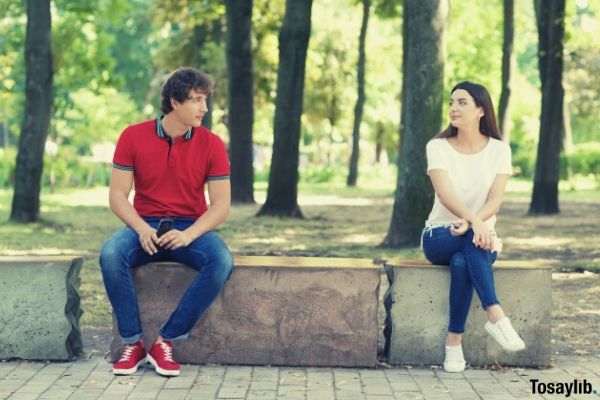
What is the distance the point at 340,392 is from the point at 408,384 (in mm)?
477

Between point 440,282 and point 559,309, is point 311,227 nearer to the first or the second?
point 559,309

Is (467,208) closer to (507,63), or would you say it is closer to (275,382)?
(275,382)

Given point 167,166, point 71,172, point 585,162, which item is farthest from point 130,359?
point 585,162

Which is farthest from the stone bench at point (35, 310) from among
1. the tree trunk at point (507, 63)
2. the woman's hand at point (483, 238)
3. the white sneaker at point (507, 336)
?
the tree trunk at point (507, 63)

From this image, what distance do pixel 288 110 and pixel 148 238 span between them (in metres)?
16.2

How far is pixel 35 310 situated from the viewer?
8266mm

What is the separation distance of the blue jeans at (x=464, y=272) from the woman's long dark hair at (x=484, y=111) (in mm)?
675

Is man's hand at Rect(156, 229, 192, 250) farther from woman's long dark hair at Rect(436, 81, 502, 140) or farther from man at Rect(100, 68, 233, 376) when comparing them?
woman's long dark hair at Rect(436, 81, 502, 140)

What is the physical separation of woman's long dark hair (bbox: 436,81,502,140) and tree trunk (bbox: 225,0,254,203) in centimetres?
1958

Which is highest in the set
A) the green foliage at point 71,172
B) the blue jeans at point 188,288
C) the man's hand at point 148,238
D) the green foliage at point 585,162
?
the man's hand at point 148,238

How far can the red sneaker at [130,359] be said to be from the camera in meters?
7.82

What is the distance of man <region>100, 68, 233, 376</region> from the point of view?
313 inches

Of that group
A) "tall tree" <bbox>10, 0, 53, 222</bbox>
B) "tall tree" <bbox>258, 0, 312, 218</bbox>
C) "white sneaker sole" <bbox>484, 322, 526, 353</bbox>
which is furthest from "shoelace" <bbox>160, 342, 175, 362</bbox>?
"tall tree" <bbox>258, 0, 312, 218</bbox>

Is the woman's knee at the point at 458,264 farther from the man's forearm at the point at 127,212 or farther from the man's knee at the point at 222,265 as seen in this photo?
the man's forearm at the point at 127,212
